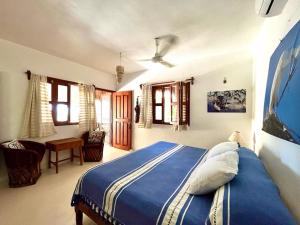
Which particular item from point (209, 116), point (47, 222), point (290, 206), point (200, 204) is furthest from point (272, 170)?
point (47, 222)

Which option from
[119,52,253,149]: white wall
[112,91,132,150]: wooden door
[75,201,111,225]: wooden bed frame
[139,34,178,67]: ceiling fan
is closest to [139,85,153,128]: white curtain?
[119,52,253,149]: white wall

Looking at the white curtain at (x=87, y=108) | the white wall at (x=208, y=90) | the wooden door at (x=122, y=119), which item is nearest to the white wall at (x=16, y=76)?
the white curtain at (x=87, y=108)

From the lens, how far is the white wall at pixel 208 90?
316 cm

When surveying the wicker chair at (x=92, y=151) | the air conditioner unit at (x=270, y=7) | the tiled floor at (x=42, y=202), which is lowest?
the tiled floor at (x=42, y=202)

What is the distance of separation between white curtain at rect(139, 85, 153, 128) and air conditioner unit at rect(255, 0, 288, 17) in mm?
3229

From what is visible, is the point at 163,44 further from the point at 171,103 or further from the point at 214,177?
the point at 214,177

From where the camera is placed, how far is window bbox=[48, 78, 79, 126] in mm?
3528

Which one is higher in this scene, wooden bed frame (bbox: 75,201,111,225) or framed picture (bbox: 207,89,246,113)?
framed picture (bbox: 207,89,246,113)

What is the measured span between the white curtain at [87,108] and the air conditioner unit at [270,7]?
3924 mm

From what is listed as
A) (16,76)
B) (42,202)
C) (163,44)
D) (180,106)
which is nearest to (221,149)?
(180,106)

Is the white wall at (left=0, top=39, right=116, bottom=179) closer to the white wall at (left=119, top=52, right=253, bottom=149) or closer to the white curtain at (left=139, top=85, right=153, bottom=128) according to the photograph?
the white curtain at (left=139, top=85, right=153, bottom=128)

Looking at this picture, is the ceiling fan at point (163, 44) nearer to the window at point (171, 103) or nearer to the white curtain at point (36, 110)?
the window at point (171, 103)

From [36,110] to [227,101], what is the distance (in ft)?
13.7

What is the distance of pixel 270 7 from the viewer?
1.17 meters
